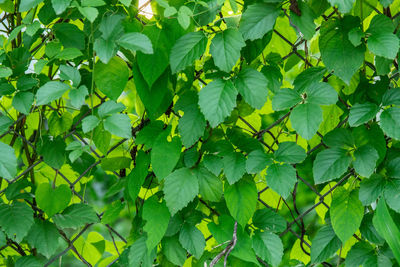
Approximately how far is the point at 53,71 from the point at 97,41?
399mm

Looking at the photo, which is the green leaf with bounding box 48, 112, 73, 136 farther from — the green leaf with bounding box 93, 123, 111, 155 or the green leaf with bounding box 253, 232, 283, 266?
the green leaf with bounding box 253, 232, 283, 266

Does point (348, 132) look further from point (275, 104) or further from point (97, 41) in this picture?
point (97, 41)

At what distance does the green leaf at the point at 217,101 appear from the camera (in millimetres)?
1162

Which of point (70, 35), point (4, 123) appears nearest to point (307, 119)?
point (70, 35)

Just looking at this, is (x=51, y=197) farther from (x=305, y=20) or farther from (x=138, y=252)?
(x=305, y=20)

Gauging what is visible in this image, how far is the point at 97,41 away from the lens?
1.21 m

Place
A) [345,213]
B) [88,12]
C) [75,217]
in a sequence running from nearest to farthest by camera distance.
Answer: [88,12], [345,213], [75,217]

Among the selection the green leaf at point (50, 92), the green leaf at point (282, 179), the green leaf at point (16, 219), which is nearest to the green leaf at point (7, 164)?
the green leaf at point (50, 92)

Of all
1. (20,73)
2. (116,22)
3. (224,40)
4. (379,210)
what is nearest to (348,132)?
(379,210)

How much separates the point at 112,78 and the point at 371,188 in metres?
0.68

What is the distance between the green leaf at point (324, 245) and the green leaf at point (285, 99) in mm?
374

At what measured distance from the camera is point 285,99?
4.02 ft

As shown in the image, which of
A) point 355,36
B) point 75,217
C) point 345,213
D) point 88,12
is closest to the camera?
point 88,12

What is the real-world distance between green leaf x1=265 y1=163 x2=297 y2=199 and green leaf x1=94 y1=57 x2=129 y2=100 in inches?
16.1
